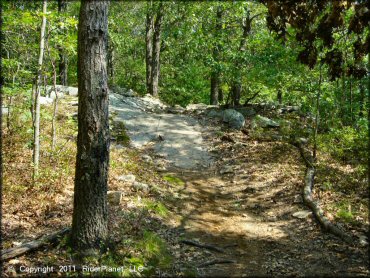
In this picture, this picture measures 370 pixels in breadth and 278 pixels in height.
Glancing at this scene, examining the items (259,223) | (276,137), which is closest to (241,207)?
(259,223)

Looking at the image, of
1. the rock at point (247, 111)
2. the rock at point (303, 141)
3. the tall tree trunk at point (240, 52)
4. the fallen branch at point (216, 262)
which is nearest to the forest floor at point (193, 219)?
the fallen branch at point (216, 262)

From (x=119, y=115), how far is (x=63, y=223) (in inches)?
437

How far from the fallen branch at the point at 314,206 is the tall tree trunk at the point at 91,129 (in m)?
4.82

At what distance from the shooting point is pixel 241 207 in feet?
31.4

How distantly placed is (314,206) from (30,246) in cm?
634

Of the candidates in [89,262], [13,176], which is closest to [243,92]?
[13,176]

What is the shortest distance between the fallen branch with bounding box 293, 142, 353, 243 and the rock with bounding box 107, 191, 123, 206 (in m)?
4.62

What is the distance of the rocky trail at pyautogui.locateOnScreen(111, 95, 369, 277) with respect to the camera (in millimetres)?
6531

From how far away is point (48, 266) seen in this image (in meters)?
5.20

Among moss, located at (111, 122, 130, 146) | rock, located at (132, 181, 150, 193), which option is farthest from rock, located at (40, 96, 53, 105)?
rock, located at (132, 181, 150, 193)

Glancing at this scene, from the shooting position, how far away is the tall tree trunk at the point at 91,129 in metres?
5.35

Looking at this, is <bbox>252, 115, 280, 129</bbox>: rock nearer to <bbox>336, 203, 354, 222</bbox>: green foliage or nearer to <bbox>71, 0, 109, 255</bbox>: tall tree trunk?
<bbox>336, 203, 354, 222</bbox>: green foliage

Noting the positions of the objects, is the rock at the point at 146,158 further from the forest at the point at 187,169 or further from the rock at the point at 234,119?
the rock at the point at 234,119

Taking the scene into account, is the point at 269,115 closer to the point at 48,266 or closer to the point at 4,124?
the point at 4,124
